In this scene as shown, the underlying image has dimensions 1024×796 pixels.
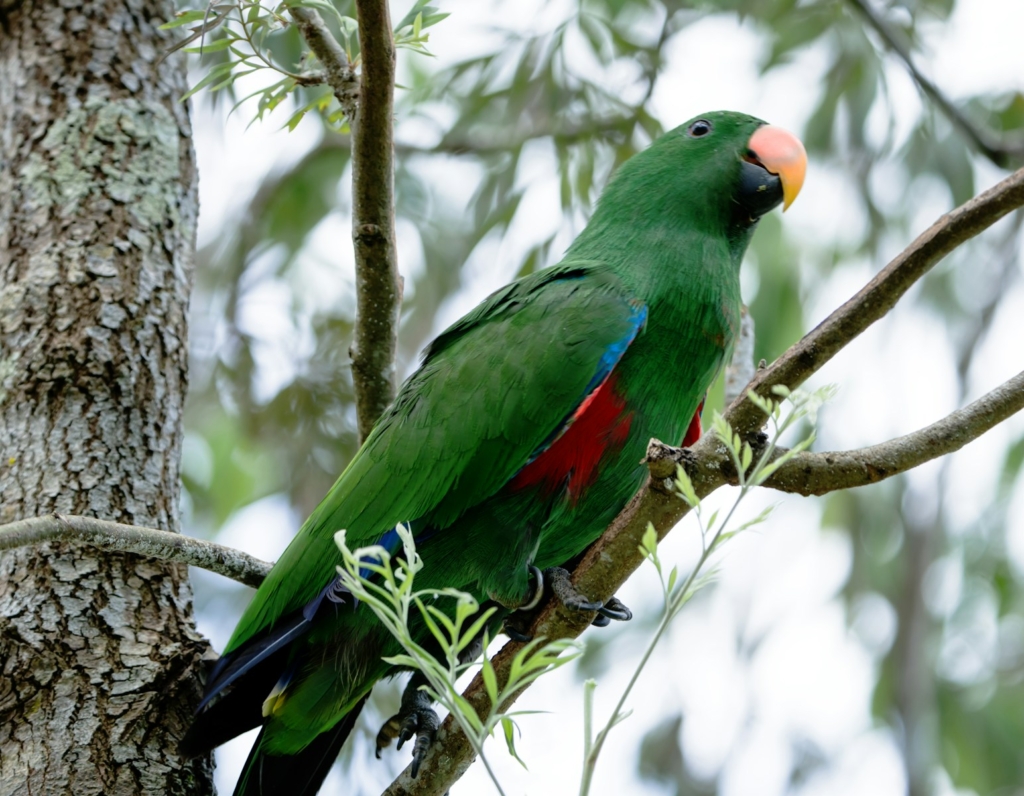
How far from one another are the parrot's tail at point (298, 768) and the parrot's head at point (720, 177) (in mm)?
1787

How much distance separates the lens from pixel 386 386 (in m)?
3.10

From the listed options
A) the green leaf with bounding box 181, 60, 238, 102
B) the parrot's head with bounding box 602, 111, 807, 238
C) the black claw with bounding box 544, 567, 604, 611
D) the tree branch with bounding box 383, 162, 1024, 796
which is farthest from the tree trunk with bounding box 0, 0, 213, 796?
the parrot's head with bounding box 602, 111, 807, 238

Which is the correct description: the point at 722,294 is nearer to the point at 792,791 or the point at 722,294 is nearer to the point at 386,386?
the point at 386,386

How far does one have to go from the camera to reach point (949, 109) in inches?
178

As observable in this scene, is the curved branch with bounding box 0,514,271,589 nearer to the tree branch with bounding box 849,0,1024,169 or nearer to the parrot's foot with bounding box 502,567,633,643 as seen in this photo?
the parrot's foot with bounding box 502,567,633,643

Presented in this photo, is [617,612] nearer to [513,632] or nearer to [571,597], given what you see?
[513,632]

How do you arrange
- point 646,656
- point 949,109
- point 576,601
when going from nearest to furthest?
point 646,656 → point 576,601 → point 949,109

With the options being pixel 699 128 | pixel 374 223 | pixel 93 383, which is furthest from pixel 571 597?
pixel 699 128

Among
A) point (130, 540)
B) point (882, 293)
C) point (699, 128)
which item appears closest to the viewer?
point (882, 293)

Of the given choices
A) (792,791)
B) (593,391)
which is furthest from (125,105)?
(792,791)

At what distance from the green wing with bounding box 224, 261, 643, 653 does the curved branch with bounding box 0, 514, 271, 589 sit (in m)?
0.16

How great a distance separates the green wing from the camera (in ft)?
9.14

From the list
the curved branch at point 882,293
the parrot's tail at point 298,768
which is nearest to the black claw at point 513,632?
the parrot's tail at point 298,768

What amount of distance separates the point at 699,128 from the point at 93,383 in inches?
82.4
